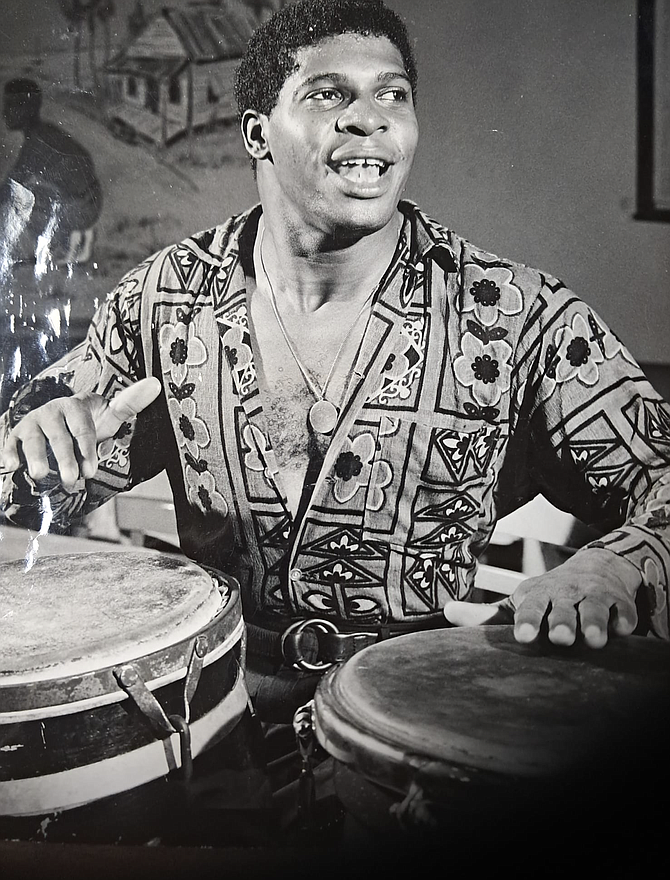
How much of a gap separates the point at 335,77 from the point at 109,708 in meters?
1.05

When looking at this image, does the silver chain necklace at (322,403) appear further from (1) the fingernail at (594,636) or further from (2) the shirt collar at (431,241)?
(1) the fingernail at (594,636)

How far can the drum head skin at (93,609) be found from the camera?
1135 millimetres

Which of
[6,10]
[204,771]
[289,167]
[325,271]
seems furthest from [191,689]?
[6,10]

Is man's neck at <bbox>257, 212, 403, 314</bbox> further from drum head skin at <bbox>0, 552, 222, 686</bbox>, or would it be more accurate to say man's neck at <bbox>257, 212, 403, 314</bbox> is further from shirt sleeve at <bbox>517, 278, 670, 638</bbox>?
drum head skin at <bbox>0, 552, 222, 686</bbox>

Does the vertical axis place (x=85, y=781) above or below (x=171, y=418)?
below

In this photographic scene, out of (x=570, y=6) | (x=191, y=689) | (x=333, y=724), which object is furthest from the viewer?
(x=570, y=6)

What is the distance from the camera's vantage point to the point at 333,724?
1052 mm

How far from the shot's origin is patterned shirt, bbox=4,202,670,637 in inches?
52.4

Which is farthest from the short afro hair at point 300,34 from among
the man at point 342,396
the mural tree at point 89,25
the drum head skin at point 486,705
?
the drum head skin at point 486,705

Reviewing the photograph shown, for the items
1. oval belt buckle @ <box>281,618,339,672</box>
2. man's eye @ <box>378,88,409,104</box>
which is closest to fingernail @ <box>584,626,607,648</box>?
oval belt buckle @ <box>281,618,339,672</box>

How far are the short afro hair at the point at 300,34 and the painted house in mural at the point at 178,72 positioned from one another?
43 mm

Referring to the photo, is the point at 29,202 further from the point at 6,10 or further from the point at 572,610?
the point at 572,610

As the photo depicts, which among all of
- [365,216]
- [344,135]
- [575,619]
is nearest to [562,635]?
[575,619]

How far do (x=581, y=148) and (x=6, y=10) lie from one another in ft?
3.50
